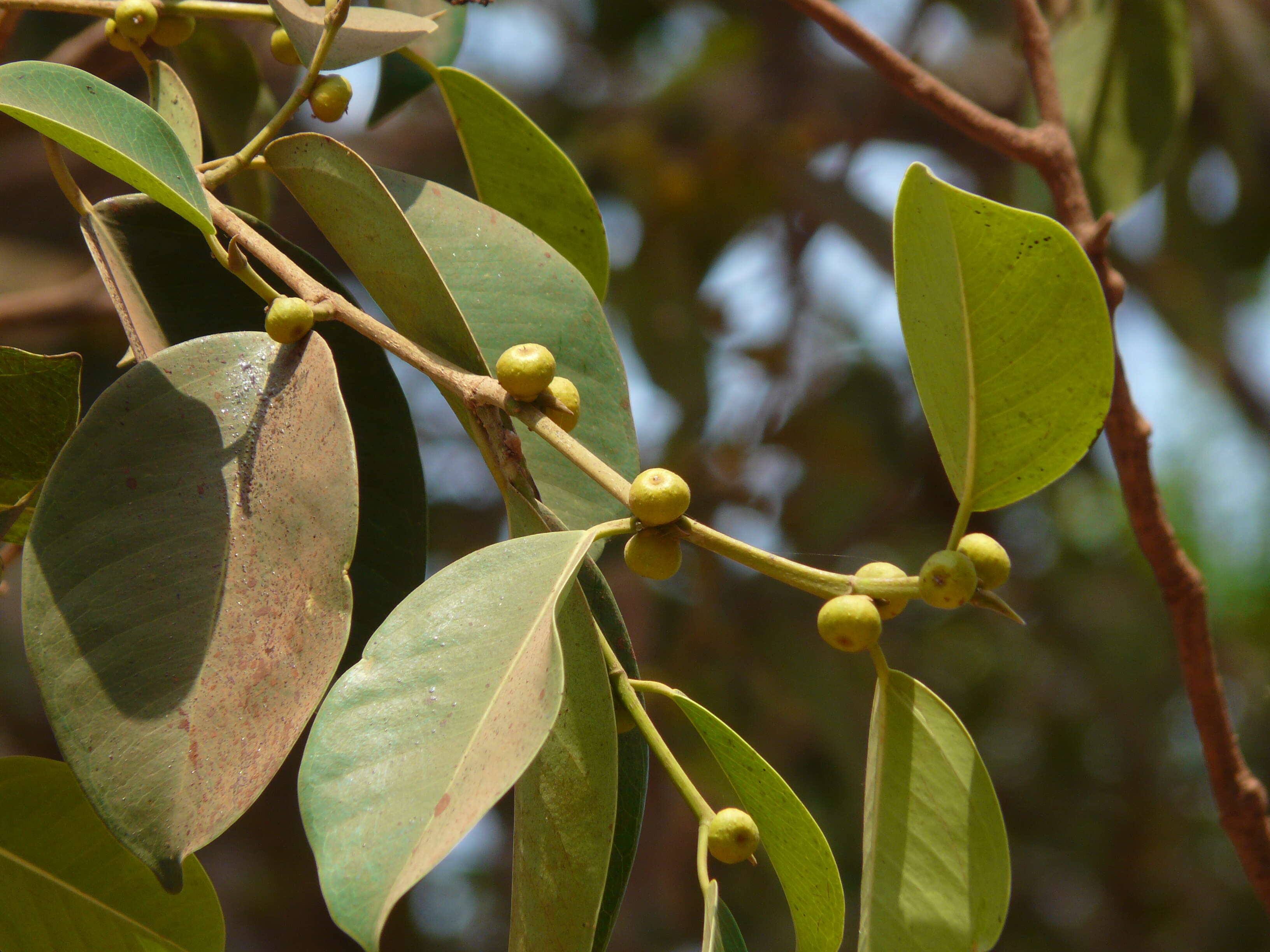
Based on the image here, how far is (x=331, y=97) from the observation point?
0.66 metres

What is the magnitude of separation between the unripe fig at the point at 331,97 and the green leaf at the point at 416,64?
25 centimetres

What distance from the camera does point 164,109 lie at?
680mm

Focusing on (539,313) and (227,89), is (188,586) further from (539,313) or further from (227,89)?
(227,89)

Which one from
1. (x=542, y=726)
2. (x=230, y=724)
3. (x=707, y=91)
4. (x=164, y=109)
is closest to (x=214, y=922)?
(x=230, y=724)

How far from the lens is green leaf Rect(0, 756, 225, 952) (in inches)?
23.0

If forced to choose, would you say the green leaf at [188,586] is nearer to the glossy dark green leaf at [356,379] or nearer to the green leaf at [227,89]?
the glossy dark green leaf at [356,379]

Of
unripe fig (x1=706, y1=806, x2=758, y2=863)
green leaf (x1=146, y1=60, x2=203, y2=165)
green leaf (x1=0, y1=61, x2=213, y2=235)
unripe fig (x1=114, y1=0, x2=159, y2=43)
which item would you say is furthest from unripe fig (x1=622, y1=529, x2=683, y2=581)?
unripe fig (x1=114, y1=0, x2=159, y2=43)

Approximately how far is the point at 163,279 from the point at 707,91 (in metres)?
2.34

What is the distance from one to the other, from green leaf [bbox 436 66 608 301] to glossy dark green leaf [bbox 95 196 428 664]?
0.62 ft

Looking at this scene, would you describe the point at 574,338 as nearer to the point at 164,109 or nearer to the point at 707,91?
the point at 164,109

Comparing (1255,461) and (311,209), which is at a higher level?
(311,209)

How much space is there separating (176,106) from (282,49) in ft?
0.39

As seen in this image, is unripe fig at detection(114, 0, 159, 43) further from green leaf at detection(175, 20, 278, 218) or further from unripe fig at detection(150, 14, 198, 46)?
green leaf at detection(175, 20, 278, 218)

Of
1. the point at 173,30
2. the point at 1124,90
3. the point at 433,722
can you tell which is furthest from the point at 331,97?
the point at 1124,90
